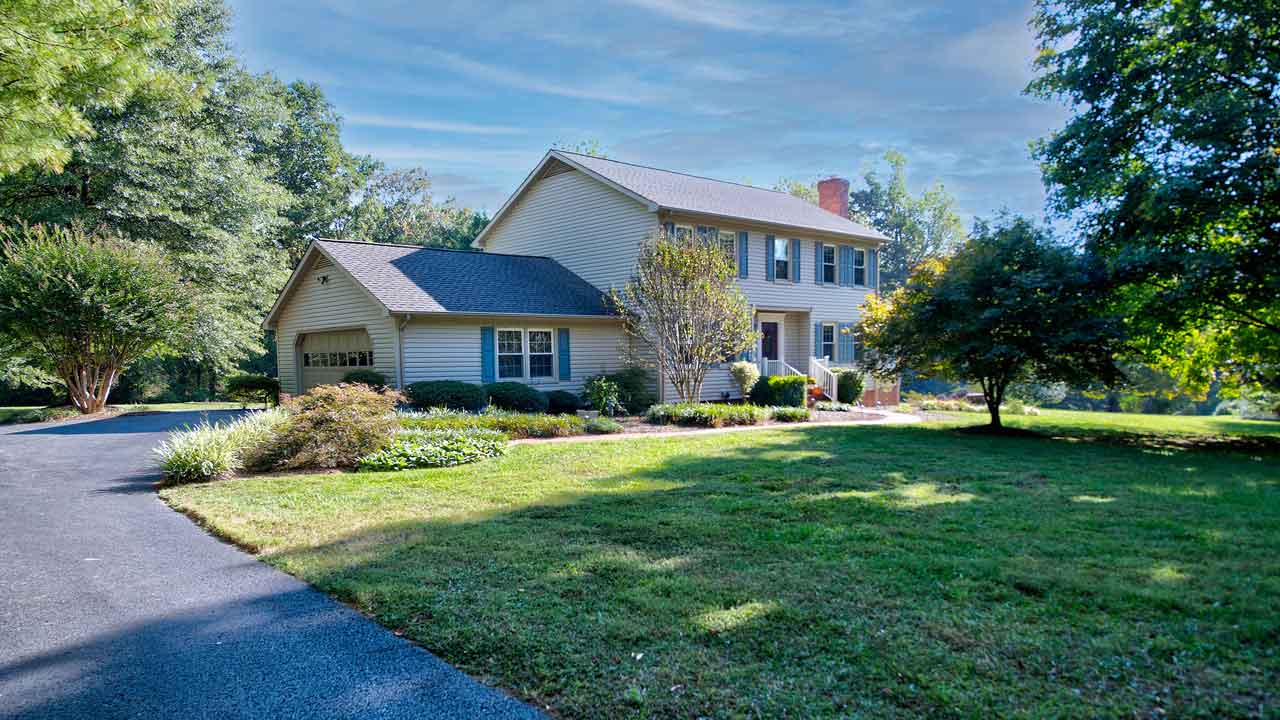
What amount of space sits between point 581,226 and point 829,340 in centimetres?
916

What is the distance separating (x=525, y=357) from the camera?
1784 cm

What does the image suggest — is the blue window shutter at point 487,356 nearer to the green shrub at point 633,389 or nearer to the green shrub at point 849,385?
the green shrub at point 633,389

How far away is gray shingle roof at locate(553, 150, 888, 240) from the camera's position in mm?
19344

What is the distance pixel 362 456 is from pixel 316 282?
11.3 meters

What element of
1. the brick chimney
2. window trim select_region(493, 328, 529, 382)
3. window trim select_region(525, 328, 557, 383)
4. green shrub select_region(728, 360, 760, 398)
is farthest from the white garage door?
the brick chimney

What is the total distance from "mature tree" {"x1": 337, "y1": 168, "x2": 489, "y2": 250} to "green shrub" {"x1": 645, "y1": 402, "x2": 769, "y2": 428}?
23.3 metres

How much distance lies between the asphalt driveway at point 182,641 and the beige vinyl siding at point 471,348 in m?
→ 9.77

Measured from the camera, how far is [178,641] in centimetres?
371

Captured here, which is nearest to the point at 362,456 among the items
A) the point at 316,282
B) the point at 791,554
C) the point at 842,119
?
the point at 791,554

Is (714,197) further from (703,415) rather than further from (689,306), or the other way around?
(703,415)

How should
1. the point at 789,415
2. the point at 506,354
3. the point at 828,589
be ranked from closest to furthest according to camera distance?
1. the point at 828,589
2. the point at 789,415
3. the point at 506,354

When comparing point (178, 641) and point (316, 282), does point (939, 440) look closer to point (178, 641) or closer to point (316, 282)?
point (178, 641)

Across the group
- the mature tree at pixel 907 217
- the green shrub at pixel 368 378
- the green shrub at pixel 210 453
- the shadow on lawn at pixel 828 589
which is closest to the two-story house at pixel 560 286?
the green shrub at pixel 368 378

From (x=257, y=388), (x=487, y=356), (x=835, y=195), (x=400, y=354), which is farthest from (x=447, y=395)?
(x=835, y=195)
